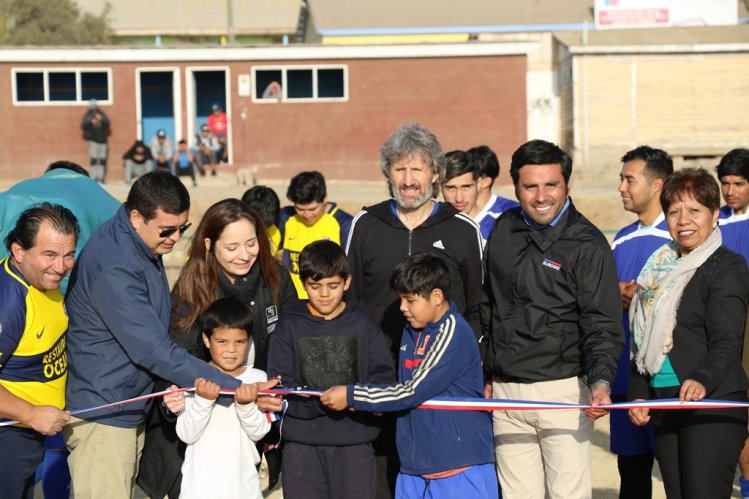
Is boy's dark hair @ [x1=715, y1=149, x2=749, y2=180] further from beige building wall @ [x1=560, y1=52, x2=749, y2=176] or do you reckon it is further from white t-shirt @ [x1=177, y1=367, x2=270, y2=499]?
beige building wall @ [x1=560, y1=52, x2=749, y2=176]

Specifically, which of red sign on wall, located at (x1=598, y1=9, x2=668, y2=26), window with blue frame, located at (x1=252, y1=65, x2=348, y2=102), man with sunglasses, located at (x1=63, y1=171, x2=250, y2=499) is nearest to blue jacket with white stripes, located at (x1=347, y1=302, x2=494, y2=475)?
man with sunglasses, located at (x1=63, y1=171, x2=250, y2=499)

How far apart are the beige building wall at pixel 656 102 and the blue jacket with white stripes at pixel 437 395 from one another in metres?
28.2

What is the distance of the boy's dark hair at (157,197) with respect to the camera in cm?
509

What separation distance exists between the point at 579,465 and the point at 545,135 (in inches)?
1195

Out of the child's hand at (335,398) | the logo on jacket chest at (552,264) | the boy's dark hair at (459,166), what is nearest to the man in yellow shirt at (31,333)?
the child's hand at (335,398)

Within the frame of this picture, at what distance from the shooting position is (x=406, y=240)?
5.76 metres

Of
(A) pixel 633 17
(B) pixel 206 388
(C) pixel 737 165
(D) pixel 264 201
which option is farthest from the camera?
(A) pixel 633 17

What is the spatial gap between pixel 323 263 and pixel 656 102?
1167 inches

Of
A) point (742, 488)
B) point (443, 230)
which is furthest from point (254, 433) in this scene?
point (742, 488)

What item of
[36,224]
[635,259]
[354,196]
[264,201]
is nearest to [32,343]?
[36,224]

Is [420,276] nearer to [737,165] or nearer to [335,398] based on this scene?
[335,398]

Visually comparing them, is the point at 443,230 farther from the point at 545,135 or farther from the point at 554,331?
the point at 545,135

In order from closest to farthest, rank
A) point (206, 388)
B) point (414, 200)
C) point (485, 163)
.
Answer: point (206, 388)
point (414, 200)
point (485, 163)

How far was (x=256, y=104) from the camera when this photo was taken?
34.1 m
